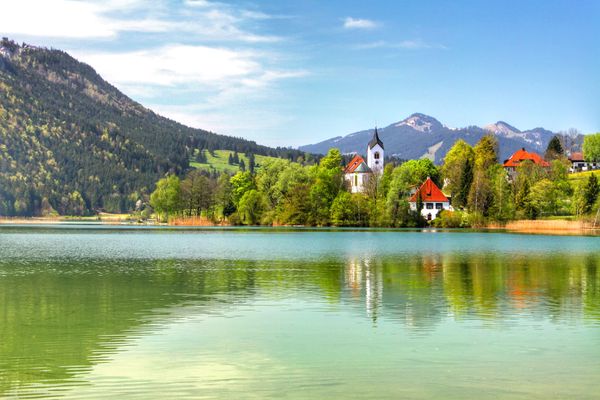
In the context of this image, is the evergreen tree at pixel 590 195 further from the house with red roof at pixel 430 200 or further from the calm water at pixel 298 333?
the calm water at pixel 298 333

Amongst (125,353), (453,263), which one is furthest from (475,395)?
(453,263)

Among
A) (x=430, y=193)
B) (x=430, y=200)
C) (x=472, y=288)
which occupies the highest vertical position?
(x=430, y=193)

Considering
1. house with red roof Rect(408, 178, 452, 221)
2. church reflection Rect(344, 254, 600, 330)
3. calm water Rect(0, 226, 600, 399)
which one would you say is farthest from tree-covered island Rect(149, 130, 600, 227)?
calm water Rect(0, 226, 600, 399)

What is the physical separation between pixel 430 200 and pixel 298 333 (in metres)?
123

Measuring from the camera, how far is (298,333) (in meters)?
20.5

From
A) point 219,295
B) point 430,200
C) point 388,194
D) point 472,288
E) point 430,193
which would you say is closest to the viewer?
point 219,295

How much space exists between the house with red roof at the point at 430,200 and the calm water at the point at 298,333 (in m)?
96.8

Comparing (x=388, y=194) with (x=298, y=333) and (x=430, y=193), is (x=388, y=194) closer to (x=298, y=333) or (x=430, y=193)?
(x=430, y=193)

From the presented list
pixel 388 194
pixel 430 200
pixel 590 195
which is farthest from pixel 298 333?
pixel 430 200

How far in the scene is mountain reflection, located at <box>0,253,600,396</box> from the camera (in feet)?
61.1

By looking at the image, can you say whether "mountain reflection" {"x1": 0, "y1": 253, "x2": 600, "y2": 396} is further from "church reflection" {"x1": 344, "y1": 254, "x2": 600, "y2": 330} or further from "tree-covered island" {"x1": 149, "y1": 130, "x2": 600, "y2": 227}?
"tree-covered island" {"x1": 149, "y1": 130, "x2": 600, "y2": 227}

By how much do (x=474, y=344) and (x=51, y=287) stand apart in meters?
20.5

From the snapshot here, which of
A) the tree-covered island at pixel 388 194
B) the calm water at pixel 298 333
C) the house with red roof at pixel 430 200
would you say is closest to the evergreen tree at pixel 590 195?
the tree-covered island at pixel 388 194

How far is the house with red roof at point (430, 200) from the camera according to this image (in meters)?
138
